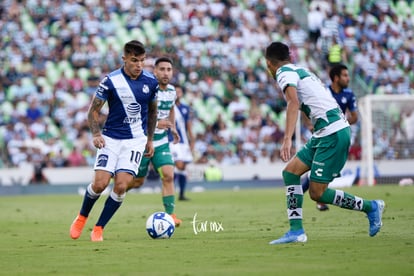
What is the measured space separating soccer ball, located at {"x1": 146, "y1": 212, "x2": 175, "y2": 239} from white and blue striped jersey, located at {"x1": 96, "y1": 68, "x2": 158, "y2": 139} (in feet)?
3.97

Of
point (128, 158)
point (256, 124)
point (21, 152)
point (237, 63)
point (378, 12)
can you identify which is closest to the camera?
point (128, 158)

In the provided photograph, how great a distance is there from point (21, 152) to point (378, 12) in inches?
685

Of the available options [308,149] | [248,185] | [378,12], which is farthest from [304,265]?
[378,12]

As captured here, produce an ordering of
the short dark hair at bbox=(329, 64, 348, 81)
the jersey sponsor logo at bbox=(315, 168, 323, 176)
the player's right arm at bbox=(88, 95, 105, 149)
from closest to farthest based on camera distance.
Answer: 1. the jersey sponsor logo at bbox=(315, 168, 323, 176)
2. the player's right arm at bbox=(88, 95, 105, 149)
3. the short dark hair at bbox=(329, 64, 348, 81)

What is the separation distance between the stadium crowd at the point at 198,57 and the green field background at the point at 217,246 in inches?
500

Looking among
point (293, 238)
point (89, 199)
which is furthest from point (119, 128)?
point (293, 238)

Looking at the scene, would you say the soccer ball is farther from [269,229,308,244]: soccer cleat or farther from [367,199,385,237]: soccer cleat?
[367,199,385,237]: soccer cleat

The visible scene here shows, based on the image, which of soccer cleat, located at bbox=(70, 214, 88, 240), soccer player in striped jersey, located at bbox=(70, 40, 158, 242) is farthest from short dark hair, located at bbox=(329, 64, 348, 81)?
soccer cleat, located at bbox=(70, 214, 88, 240)

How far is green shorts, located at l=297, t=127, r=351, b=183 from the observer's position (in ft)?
37.8

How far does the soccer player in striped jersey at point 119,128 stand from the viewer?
12.6 m

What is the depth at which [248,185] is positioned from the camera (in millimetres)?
31484

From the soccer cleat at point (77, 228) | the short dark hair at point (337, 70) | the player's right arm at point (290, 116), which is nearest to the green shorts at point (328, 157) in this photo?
the player's right arm at point (290, 116)

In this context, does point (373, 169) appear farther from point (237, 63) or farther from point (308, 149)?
point (308, 149)

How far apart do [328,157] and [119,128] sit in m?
3.05
